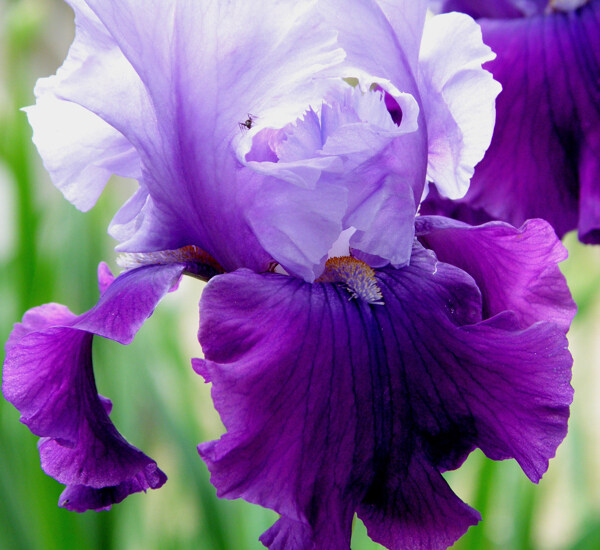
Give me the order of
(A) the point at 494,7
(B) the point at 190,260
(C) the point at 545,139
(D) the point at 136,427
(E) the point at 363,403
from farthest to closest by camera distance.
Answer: (D) the point at 136,427 → (A) the point at 494,7 → (C) the point at 545,139 → (B) the point at 190,260 → (E) the point at 363,403

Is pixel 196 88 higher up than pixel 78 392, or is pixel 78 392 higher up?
pixel 196 88

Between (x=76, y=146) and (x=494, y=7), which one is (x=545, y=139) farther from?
(x=76, y=146)

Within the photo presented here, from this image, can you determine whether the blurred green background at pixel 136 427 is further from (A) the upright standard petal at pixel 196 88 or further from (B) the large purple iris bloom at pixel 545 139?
(A) the upright standard petal at pixel 196 88

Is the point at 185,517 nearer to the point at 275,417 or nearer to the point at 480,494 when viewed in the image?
the point at 480,494

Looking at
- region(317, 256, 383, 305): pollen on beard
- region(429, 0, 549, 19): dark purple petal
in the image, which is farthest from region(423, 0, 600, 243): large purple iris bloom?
region(317, 256, 383, 305): pollen on beard

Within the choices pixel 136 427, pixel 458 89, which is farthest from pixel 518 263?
pixel 136 427

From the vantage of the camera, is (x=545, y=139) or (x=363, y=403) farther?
(x=545, y=139)
